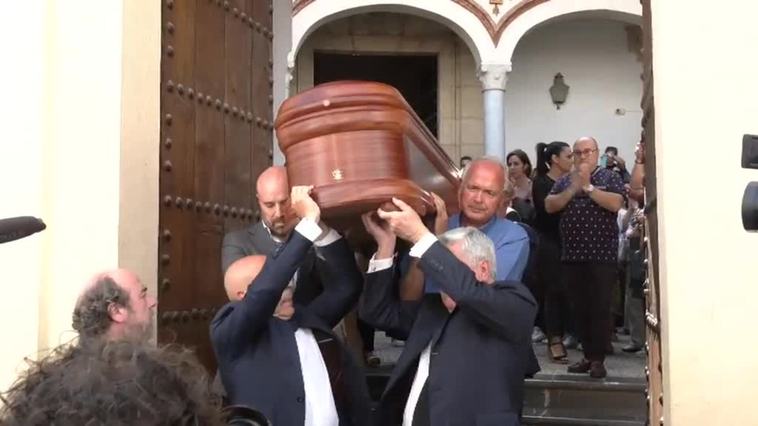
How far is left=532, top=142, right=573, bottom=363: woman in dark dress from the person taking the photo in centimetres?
668

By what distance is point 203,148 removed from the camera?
14.8 ft

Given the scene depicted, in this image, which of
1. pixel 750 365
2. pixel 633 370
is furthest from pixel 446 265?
pixel 633 370

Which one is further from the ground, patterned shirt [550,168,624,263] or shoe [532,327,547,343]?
patterned shirt [550,168,624,263]

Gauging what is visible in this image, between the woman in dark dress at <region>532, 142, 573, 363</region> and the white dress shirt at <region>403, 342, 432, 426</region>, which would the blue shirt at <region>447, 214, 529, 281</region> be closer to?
the white dress shirt at <region>403, 342, 432, 426</region>

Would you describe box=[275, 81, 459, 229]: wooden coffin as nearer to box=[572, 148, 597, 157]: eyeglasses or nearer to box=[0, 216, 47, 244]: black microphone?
box=[0, 216, 47, 244]: black microphone

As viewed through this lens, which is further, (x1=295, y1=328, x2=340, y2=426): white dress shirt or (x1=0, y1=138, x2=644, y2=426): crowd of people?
(x1=295, y1=328, x2=340, y2=426): white dress shirt

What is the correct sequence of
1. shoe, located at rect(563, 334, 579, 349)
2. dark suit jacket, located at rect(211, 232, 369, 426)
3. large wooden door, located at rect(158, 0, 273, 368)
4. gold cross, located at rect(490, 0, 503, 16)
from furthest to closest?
gold cross, located at rect(490, 0, 503, 16) < shoe, located at rect(563, 334, 579, 349) < large wooden door, located at rect(158, 0, 273, 368) < dark suit jacket, located at rect(211, 232, 369, 426)

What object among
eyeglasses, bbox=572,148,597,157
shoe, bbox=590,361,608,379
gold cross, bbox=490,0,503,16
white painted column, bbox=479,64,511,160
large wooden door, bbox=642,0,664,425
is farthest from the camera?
gold cross, bbox=490,0,503,16

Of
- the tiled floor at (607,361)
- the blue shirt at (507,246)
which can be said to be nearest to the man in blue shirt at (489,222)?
the blue shirt at (507,246)

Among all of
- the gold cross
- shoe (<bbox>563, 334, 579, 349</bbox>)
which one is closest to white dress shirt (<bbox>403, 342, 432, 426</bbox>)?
shoe (<bbox>563, 334, 579, 349</bbox>)

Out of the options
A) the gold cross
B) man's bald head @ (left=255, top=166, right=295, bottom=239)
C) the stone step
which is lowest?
the stone step

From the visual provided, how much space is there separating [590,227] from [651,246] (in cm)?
224

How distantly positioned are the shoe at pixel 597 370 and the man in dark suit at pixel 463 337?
107 inches

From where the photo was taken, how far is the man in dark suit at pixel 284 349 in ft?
10.9
